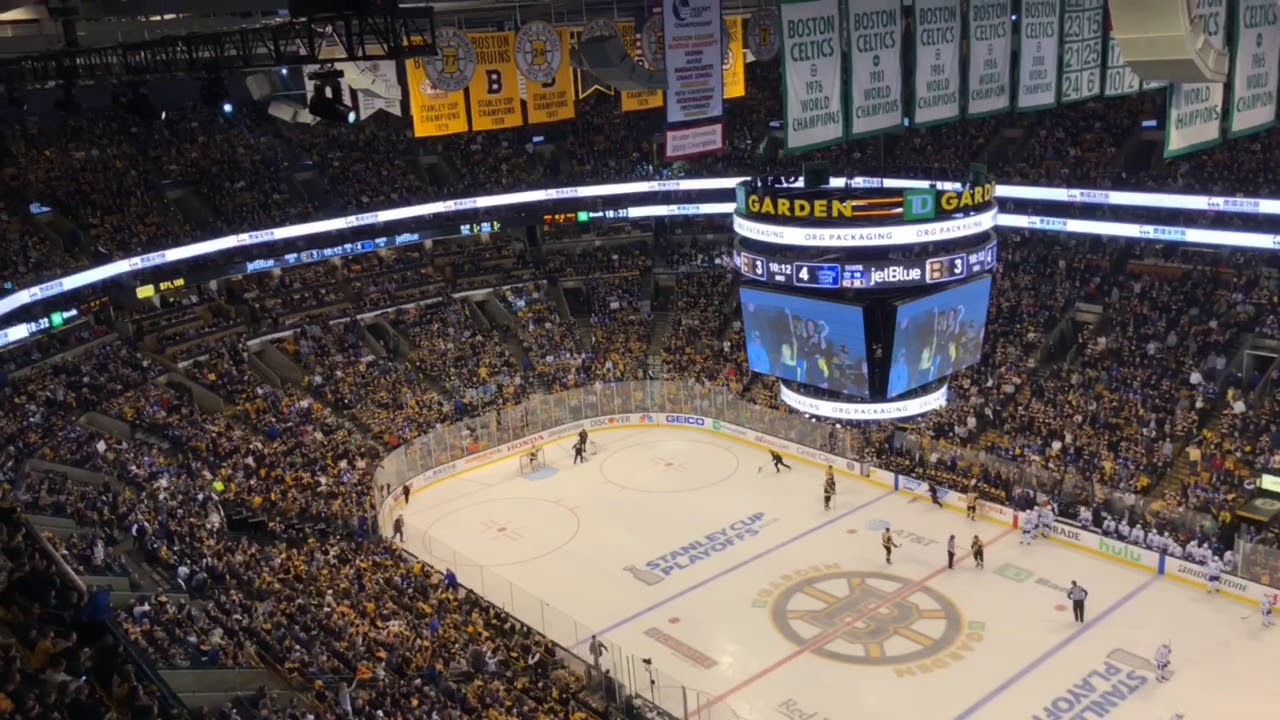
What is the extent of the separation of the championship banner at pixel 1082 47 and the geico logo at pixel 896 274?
3.99m

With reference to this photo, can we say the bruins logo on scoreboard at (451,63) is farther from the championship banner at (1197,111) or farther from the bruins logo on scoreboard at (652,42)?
the championship banner at (1197,111)

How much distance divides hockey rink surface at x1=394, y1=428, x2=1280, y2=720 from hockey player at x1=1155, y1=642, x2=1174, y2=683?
7.5 inches

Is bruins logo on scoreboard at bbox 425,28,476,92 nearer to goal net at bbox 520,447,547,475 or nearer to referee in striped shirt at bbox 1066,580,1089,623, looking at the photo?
goal net at bbox 520,447,547,475

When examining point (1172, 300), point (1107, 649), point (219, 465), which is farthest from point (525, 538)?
point (1172, 300)

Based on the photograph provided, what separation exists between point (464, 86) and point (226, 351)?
53.5 ft

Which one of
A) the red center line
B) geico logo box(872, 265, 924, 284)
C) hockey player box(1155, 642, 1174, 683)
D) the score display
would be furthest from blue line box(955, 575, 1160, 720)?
geico logo box(872, 265, 924, 284)

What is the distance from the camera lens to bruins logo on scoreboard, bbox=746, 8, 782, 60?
83.5ft

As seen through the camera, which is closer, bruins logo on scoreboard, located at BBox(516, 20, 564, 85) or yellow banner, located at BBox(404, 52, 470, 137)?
bruins logo on scoreboard, located at BBox(516, 20, 564, 85)

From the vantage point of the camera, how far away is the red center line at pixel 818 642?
1997 centimetres

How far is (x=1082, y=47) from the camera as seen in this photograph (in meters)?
18.2

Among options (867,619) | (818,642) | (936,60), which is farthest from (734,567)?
(936,60)

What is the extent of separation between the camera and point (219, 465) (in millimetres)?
27406

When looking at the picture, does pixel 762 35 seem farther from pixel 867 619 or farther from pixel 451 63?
pixel 867 619

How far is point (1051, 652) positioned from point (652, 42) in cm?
1473
